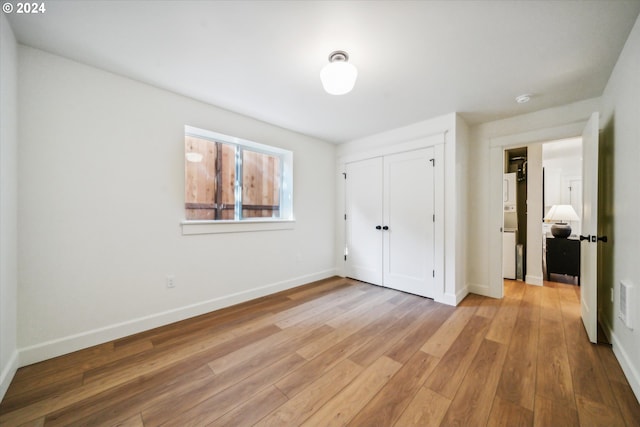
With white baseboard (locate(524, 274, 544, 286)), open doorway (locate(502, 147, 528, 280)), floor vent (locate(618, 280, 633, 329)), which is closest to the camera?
floor vent (locate(618, 280, 633, 329))

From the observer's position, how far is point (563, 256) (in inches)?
150

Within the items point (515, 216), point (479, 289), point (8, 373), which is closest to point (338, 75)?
point (8, 373)

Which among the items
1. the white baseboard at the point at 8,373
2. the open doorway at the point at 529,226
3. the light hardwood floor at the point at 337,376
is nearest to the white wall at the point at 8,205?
the white baseboard at the point at 8,373

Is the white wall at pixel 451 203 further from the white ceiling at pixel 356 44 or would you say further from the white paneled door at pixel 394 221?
the white ceiling at pixel 356 44

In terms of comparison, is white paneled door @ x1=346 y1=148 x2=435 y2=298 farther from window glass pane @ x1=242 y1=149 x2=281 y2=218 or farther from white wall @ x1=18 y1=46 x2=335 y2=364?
white wall @ x1=18 y1=46 x2=335 y2=364

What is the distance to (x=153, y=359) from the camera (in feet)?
6.02

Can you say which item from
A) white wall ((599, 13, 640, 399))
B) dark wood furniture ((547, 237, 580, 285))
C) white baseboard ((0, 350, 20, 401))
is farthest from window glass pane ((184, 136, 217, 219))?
dark wood furniture ((547, 237, 580, 285))

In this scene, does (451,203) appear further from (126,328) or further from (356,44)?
(126,328)

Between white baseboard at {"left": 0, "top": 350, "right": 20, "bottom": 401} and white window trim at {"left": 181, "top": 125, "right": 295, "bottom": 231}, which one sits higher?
white window trim at {"left": 181, "top": 125, "right": 295, "bottom": 231}

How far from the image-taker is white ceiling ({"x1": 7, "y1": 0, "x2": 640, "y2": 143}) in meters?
1.44

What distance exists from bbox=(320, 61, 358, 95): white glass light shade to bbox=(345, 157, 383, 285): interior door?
1.97 metres

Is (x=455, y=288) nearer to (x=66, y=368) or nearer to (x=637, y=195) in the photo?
(x=637, y=195)

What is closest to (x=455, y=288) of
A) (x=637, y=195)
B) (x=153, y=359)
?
(x=637, y=195)

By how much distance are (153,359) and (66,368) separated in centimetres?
56
